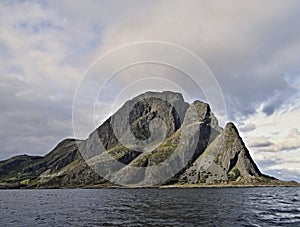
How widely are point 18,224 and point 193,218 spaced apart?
34.5 meters

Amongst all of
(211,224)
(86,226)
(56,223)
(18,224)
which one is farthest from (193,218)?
(18,224)

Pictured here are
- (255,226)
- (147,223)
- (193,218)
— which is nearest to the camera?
(255,226)

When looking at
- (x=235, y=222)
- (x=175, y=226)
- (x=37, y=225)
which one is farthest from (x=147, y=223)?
(x=37, y=225)

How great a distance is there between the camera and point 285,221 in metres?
62.1

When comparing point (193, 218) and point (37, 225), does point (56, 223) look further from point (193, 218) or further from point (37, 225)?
point (193, 218)

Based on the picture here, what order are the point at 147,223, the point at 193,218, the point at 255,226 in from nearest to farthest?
the point at 255,226, the point at 147,223, the point at 193,218

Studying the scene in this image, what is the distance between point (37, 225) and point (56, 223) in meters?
3.66

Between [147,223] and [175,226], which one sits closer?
[175,226]

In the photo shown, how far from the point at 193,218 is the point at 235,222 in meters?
9.73

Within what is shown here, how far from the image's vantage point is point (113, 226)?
191 feet

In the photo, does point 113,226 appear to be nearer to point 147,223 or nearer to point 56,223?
point 147,223

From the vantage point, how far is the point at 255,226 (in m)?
56.5

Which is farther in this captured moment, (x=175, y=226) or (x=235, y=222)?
(x=235, y=222)

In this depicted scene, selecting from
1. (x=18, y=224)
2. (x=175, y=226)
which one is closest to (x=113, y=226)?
(x=175, y=226)
